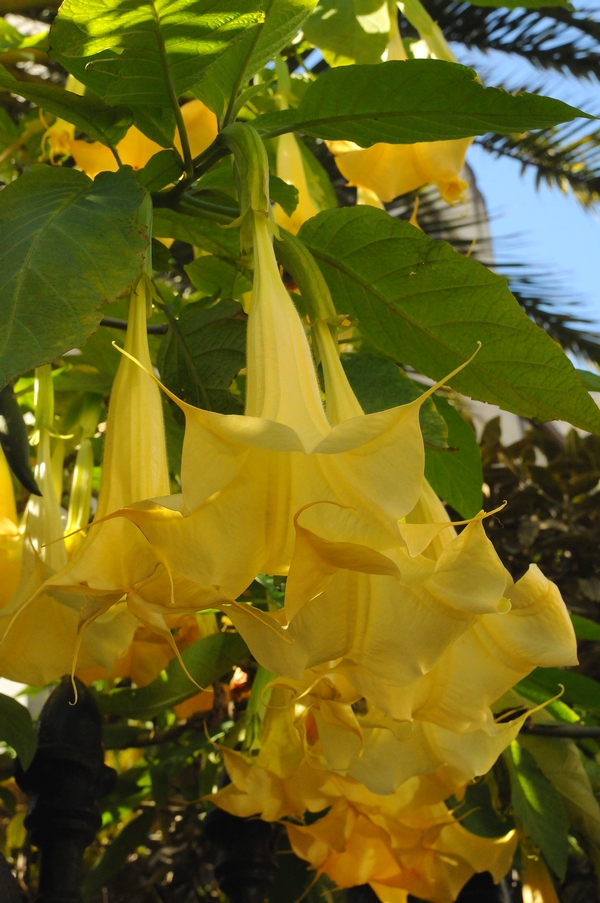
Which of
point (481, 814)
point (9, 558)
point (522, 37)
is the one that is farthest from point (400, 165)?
point (522, 37)

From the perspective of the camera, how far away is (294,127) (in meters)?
0.71

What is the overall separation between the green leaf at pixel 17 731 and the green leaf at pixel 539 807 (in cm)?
60

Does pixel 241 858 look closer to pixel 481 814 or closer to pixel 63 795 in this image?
pixel 63 795

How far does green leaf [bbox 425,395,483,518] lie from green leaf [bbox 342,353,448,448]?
0.40 ft

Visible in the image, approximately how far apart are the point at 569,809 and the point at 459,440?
566mm

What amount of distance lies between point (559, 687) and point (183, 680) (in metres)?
0.47

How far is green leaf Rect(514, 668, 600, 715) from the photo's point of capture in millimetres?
1036

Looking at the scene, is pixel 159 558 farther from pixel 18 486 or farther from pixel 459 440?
pixel 18 486

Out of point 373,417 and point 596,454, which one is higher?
point 373,417

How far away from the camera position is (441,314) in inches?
26.3

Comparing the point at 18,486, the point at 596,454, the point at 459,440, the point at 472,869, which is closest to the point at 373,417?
the point at 459,440

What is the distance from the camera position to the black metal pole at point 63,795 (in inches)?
32.6

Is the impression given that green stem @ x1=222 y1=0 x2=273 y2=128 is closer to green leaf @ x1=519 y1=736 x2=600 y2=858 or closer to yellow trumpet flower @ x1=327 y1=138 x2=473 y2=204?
yellow trumpet flower @ x1=327 y1=138 x2=473 y2=204

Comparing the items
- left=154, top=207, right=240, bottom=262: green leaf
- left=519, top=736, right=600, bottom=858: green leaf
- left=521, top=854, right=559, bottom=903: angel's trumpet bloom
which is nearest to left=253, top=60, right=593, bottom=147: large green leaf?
left=154, top=207, right=240, bottom=262: green leaf
